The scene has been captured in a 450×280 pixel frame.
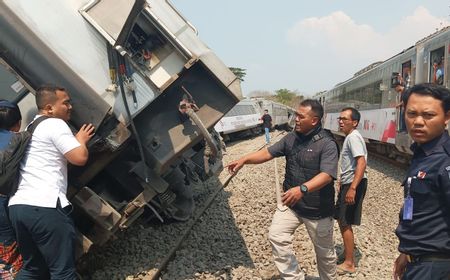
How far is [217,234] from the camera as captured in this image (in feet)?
21.1

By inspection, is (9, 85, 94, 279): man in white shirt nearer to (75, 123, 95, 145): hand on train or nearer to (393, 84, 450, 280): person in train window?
(75, 123, 95, 145): hand on train

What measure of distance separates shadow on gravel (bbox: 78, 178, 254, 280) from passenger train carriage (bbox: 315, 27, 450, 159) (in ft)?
16.7

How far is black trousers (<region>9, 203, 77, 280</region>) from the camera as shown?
10.6 feet

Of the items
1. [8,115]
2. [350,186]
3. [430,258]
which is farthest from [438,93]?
[8,115]

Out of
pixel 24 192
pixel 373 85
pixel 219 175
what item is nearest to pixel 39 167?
pixel 24 192

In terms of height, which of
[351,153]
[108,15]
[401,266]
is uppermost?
[108,15]

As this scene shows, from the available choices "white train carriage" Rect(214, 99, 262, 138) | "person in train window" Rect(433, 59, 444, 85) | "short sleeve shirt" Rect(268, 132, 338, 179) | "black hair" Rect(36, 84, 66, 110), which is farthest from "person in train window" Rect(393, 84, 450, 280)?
"white train carriage" Rect(214, 99, 262, 138)

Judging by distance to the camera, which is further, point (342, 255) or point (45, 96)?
point (342, 255)

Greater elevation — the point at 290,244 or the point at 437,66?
the point at 290,244

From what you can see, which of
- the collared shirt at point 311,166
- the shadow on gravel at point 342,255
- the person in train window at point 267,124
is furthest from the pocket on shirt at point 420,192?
the person in train window at point 267,124

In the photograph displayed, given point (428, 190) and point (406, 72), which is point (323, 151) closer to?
point (428, 190)

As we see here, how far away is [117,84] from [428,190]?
3.02m

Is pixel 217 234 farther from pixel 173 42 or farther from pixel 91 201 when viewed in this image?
pixel 173 42

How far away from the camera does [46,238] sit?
3289 millimetres
